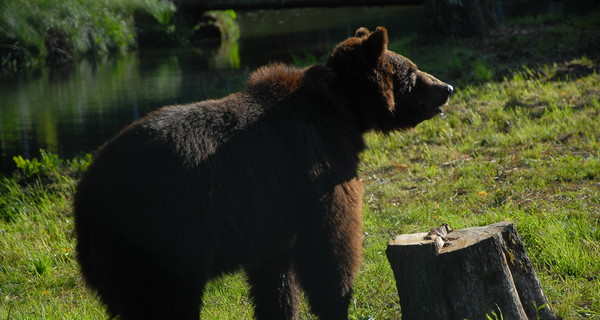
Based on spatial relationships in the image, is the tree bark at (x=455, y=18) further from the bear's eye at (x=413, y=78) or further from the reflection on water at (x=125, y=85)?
the bear's eye at (x=413, y=78)

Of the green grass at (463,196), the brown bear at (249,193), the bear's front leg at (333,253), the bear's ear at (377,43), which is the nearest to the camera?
the brown bear at (249,193)

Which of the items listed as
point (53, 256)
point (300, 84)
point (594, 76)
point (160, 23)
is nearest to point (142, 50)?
point (160, 23)

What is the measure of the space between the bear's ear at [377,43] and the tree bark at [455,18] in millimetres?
8948

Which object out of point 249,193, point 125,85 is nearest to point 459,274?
point 249,193

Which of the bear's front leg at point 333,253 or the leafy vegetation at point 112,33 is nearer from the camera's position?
the bear's front leg at point 333,253

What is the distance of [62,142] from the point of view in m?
11.8

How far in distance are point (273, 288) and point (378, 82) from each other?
1.53 metres

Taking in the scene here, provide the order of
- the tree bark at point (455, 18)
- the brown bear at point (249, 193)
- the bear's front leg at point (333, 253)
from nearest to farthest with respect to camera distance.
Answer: the brown bear at point (249, 193)
the bear's front leg at point (333, 253)
the tree bark at point (455, 18)

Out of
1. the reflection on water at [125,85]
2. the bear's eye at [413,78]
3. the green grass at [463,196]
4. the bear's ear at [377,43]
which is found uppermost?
the bear's ear at [377,43]

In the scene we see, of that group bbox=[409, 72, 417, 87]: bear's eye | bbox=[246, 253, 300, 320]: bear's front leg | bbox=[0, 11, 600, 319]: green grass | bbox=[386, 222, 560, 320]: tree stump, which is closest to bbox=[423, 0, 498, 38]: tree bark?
bbox=[0, 11, 600, 319]: green grass

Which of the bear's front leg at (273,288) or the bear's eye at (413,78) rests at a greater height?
the bear's eye at (413,78)

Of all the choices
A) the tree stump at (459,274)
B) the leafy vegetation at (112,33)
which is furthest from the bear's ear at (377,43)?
the leafy vegetation at (112,33)

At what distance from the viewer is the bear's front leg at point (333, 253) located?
420 centimetres

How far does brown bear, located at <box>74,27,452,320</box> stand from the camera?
143 inches
